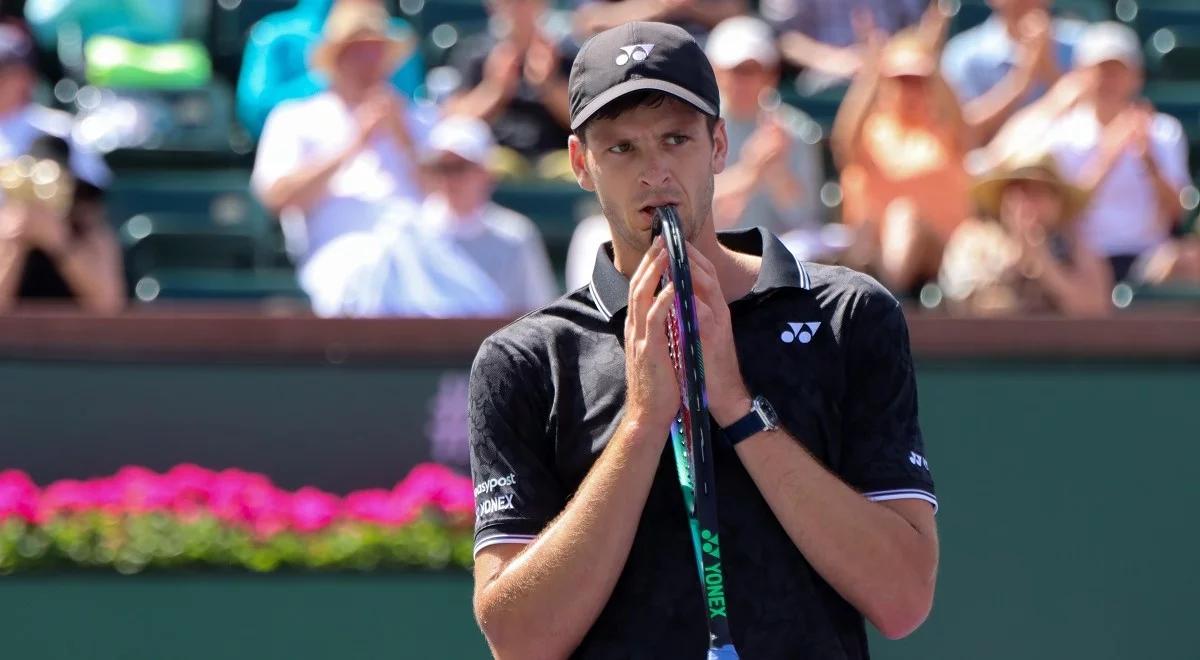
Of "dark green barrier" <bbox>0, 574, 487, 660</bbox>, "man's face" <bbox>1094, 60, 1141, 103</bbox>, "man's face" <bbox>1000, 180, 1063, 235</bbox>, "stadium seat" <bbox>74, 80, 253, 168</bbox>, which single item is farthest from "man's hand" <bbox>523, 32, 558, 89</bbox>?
"dark green barrier" <bbox>0, 574, 487, 660</bbox>

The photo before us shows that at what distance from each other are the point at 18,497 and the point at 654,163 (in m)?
4.24

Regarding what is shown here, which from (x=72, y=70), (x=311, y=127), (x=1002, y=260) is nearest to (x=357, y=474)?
(x=311, y=127)

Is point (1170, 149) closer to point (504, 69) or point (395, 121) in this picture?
point (504, 69)

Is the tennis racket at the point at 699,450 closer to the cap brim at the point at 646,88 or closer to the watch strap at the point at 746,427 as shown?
the watch strap at the point at 746,427

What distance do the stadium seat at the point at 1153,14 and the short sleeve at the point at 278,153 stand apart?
5280 millimetres

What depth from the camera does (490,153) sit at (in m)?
8.16

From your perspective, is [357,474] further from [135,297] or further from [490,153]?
[490,153]

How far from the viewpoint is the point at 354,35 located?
25.1 ft

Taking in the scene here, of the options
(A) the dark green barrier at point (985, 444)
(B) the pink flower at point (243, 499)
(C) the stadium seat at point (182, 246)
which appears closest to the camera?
(B) the pink flower at point (243, 499)

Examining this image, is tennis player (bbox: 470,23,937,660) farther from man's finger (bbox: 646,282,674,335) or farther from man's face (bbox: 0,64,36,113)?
man's face (bbox: 0,64,36,113)

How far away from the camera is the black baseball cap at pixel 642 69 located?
2311 mm

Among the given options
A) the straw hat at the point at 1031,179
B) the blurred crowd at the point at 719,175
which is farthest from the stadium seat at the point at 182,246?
the straw hat at the point at 1031,179

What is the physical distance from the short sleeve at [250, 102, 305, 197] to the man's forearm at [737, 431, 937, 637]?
5519 mm

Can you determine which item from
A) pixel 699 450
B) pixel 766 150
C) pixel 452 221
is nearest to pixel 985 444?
pixel 766 150
